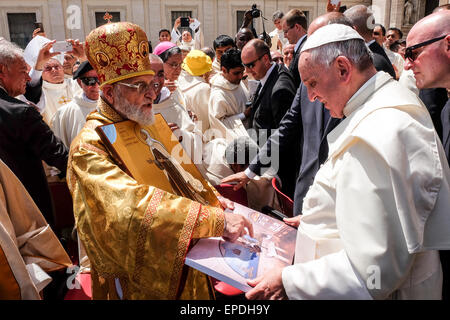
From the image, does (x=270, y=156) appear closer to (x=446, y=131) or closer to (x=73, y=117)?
(x=446, y=131)

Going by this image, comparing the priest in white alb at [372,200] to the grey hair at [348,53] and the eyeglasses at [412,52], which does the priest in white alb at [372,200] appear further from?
the eyeglasses at [412,52]

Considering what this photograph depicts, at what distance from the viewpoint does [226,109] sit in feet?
14.6

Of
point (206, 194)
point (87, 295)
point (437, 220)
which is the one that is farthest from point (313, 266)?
point (87, 295)

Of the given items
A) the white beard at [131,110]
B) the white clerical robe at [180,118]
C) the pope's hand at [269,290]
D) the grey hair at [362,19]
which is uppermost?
the grey hair at [362,19]

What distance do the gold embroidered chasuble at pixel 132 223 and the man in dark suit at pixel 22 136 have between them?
1.30 metres

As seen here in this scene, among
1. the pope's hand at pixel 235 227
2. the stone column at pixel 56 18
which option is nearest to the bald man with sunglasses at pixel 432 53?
the pope's hand at pixel 235 227

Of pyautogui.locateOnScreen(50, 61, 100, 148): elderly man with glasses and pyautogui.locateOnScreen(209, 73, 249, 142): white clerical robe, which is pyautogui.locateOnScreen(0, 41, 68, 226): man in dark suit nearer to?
pyautogui.locateOnScreen(50, 61, 100, 148): elderly man with glasses

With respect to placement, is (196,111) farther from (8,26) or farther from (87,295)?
(8,26)

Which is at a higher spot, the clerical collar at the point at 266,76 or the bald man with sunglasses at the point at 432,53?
the bald man with sunglasses at the point at 432,53

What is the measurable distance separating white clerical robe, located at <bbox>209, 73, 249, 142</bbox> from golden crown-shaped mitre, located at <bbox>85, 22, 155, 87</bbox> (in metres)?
2.19

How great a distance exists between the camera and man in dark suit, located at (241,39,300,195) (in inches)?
144

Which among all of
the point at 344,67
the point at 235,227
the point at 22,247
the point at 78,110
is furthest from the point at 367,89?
the point at 78,110

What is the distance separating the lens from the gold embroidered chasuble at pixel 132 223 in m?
1.77

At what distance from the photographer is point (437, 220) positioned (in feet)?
4.60
